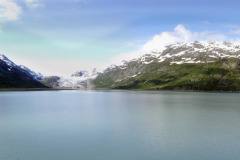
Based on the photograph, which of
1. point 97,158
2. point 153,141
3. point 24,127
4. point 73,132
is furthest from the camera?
point 24,127

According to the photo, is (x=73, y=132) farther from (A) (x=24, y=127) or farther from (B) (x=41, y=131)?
(A) (x=24, y=127)

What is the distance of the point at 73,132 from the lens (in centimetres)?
3416

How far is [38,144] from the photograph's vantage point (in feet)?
89.2

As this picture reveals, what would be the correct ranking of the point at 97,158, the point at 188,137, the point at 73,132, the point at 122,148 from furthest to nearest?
1. the point at 73,132
2. the point at 188,137
3. the point at 122,148
4. the point at 97,158

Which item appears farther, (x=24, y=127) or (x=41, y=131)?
(x=24, y=127)

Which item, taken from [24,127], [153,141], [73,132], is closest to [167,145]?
[153,141]

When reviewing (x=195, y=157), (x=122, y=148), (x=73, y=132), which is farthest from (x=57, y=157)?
(x=195, y=157)

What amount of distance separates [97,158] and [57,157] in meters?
4.76

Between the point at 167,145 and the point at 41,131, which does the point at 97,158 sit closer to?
the point at 167,145

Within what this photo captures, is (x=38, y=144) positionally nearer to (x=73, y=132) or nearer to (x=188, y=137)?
(x=73, y=132)

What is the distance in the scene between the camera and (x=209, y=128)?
37.4 meters

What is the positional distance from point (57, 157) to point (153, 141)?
543 inches

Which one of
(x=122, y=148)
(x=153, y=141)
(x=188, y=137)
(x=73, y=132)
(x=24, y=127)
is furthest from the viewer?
(x=24, y=127)

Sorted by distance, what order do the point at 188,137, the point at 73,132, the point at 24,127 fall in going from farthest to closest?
the point at 24,127 < the point at 73,132 < the point at 188,137
